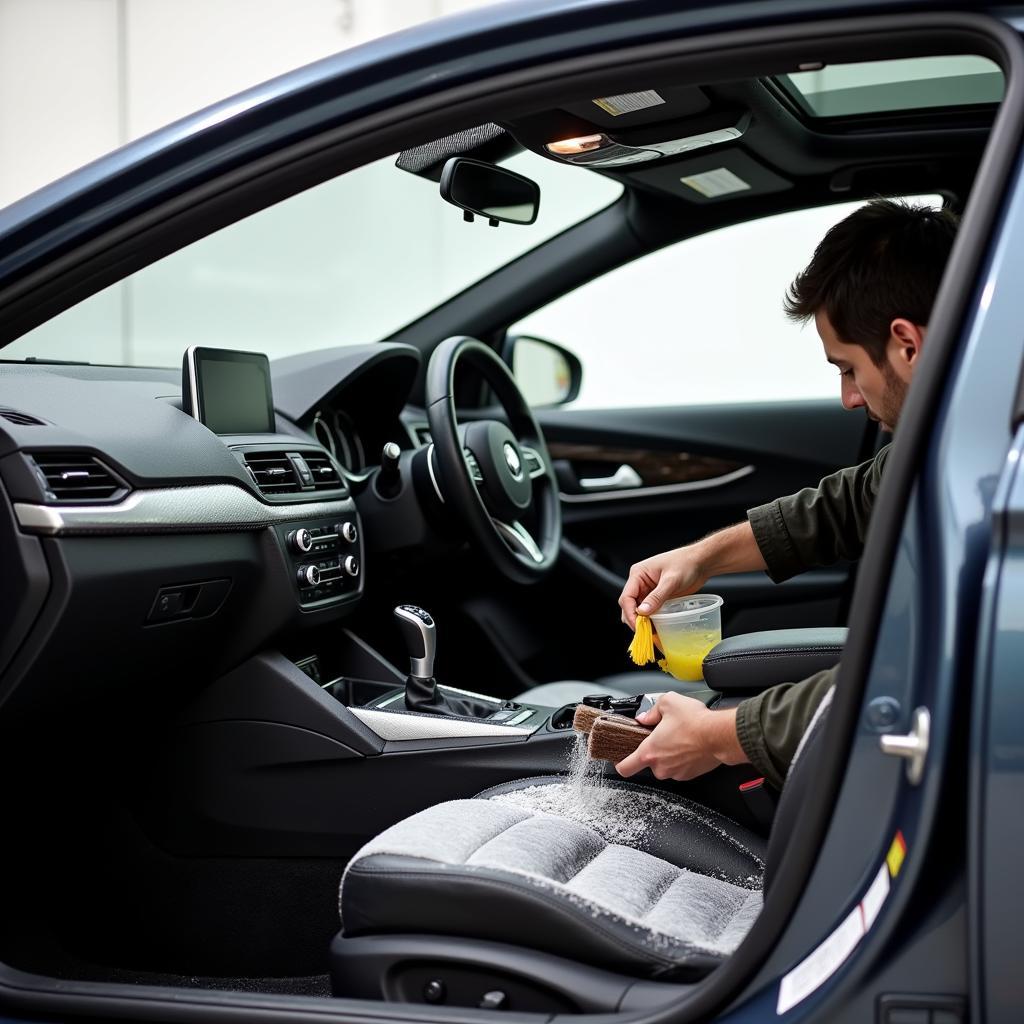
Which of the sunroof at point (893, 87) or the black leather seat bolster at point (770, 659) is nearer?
the black leather seat bolster at point (770, 659)

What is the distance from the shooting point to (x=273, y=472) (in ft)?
6.73

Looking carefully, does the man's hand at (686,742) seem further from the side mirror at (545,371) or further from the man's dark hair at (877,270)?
the side mirror at (545,371)

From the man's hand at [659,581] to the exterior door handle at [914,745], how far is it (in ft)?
2.62

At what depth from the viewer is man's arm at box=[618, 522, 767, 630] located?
1701mm

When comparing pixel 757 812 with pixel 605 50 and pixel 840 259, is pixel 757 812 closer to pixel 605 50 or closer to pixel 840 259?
pixel 840 259

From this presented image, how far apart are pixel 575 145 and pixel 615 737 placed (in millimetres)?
958

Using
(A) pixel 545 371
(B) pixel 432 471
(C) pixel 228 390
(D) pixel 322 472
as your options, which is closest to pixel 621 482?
(A) pixel 545 371

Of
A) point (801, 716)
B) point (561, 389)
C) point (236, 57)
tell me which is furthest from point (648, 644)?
point (236, 57)

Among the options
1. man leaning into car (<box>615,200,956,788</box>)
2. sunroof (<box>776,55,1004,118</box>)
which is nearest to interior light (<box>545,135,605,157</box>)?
sunroof (<box>776,55,1004,118</box>)

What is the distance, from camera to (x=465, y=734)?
1870mm

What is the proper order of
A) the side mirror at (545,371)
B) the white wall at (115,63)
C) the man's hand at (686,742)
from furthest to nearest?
the white wall at (115,63)
the side mirror at (545,371)
the man's hand at (686,742)

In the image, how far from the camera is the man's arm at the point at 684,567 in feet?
5.58

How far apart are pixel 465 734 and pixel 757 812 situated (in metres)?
0.52

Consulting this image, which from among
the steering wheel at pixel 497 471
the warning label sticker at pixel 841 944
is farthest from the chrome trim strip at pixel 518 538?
the warning label sticker at pixel 841 944
